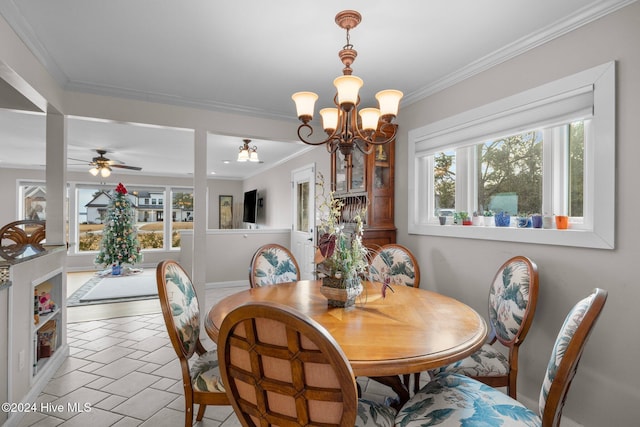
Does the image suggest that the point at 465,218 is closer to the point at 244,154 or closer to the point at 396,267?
Answer: the point at 396,267

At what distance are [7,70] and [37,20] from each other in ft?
1.12

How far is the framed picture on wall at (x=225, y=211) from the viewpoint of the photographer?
31.6 feet

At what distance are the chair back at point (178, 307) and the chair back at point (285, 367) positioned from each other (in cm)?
62

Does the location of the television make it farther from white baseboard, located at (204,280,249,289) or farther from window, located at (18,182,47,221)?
window, located at (18,182,47,221)

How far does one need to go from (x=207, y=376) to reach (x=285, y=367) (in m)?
0.86

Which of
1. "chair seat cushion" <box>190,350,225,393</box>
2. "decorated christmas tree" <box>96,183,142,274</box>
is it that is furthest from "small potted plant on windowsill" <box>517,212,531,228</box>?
"decorated christmas tree" <box>96,183,142,274</box>

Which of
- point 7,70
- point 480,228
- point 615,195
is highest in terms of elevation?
point 7,70

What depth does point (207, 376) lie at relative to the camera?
162cm

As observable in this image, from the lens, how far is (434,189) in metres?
3.11

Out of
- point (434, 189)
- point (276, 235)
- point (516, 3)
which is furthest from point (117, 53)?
point (276, 235)

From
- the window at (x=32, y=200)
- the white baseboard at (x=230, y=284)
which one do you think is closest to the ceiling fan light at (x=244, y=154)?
the white baseboard at (x=230, y=284)

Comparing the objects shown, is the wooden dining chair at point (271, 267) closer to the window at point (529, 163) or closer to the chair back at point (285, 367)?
the window at point (529, 163)

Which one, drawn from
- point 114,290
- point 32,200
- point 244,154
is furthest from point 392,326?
point 32,200

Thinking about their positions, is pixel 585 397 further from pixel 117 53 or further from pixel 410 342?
pixel 117 53
